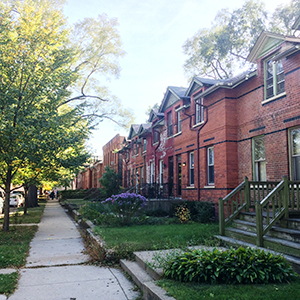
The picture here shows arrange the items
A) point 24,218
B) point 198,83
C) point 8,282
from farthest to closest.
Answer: point 24,218, point 198,83, point 8,282

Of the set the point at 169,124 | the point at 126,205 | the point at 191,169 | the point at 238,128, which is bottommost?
the point at 126,205

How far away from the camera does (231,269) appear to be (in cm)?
501

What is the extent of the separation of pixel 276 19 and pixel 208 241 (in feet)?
85.9

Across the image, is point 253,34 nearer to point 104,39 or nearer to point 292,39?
point 104,39

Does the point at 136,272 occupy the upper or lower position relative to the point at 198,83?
lower

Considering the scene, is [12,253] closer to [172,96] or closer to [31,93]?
[31,93]

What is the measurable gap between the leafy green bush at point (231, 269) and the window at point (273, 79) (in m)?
7.27

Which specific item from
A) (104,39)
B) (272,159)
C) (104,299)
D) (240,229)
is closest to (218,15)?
(104,39)

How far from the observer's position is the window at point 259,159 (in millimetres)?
11625

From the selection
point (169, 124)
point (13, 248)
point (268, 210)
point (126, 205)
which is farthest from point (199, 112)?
point (13, 248)

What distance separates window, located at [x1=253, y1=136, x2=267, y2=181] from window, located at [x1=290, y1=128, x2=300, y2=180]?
1.45 metres

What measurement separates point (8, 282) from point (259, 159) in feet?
30.5

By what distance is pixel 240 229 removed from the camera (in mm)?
Answer: 8789

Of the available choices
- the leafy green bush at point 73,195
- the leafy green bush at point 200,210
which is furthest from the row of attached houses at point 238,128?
the leafy green bush at point 73,195
